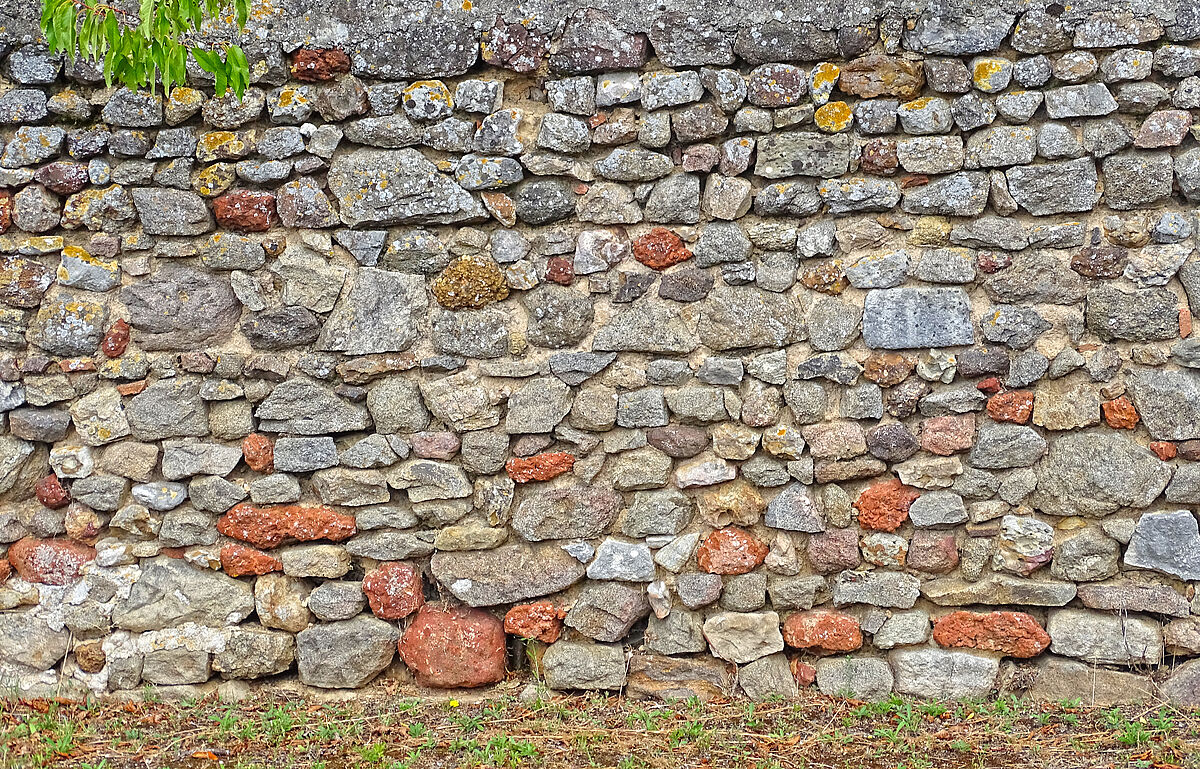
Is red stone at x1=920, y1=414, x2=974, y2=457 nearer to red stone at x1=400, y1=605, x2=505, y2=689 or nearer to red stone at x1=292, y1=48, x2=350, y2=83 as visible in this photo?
red stone at x1=400, y1=605, x2=505, y2=689

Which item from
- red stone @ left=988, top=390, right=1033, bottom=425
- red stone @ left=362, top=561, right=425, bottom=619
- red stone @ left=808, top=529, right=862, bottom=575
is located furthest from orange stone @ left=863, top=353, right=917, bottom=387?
red stone @ left=362, top=561, right=425, bottom=619

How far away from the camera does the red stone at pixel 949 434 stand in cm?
332

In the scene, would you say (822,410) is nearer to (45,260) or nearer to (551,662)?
(551,662)

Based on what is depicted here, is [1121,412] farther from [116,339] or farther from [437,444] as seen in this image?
[116,339]

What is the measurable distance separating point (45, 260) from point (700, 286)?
7.76 feet

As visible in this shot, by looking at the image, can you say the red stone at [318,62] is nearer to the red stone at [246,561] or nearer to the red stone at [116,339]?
the red stone at [116,339]

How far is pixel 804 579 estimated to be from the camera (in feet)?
11.1

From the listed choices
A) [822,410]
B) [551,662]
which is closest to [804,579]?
[822,410]

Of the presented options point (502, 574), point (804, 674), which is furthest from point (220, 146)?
point (804, 674)

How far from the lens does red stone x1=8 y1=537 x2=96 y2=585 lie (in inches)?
139

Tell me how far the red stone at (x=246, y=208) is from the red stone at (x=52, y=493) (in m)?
1.13

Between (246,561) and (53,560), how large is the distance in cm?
71

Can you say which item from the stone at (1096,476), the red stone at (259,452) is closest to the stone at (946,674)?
the stone at (1096,476)

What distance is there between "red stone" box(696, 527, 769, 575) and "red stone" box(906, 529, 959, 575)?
512mm
